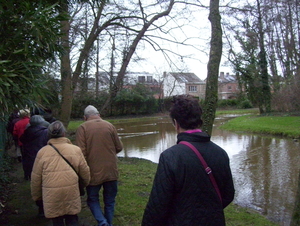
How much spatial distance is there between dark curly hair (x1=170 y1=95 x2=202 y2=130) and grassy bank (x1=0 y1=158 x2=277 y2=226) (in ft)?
9.48

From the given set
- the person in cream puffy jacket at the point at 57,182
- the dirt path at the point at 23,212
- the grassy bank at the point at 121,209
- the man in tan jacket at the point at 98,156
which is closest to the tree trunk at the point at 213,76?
the grassy bank at the point at 121,209

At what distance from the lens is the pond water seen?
661cm

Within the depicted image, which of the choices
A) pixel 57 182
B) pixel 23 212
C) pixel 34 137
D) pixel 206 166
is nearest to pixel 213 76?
pixel 34 137

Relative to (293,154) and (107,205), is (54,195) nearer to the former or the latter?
(107,205)

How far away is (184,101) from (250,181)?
22.7 ft

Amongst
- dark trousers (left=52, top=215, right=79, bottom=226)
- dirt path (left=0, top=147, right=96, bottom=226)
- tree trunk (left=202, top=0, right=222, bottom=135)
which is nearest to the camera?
dark trousers (left=52, top=215, right=79, bottom=226)

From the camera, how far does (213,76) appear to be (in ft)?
18.3

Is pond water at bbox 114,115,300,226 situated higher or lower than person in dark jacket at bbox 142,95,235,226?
lower

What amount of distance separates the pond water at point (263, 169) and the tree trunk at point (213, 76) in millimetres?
2271

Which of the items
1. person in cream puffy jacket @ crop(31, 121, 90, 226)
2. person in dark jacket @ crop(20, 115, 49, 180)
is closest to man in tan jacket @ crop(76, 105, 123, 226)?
person in cream puffy jacket @ crop(31, 121, 90, 226)

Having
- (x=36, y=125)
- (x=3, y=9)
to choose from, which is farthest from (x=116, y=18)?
(x=3, y=9)

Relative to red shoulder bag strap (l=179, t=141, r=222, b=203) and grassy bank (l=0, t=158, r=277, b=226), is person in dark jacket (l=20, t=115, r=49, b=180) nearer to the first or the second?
grassy bank (l=0, t=158, r=277, b=226)

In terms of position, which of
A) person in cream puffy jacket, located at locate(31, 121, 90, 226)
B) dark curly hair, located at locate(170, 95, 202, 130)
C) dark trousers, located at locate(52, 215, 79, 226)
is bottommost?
dark trousers, located at locate(52, 215, 79, 226)

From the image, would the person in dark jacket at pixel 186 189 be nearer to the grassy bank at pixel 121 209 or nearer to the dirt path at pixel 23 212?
the grassy bank at pixel 121 209
